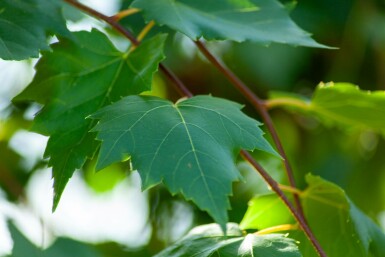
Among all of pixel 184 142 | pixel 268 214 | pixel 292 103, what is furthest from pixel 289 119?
pixel 184 142

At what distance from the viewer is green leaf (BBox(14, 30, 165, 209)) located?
86cm

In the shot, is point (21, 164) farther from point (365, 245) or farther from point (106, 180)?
point (365, 245)

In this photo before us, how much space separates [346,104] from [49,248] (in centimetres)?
46

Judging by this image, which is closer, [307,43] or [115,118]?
[115,118]

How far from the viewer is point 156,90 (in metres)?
1.73

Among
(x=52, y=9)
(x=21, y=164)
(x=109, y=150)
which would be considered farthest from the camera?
(x=21, y=164)

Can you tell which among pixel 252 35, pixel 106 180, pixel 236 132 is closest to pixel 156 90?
pixel 106 180

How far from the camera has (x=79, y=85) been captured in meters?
0.94

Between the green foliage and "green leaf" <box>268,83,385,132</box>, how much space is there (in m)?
0.15

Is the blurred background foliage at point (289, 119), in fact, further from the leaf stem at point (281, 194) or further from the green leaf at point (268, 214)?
the leaf stem at point (281, 194)

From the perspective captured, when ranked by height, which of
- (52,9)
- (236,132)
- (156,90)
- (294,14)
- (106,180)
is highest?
(52,9)

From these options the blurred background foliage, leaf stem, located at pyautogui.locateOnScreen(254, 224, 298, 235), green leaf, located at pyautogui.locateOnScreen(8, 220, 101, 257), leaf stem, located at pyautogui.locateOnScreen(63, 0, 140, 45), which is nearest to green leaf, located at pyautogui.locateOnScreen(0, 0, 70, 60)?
leaf stem, located at pyautogui.locateOnScreen(63, 0, 140, 45)

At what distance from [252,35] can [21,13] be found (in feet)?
0.86

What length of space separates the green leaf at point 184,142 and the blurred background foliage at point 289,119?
795 mm
